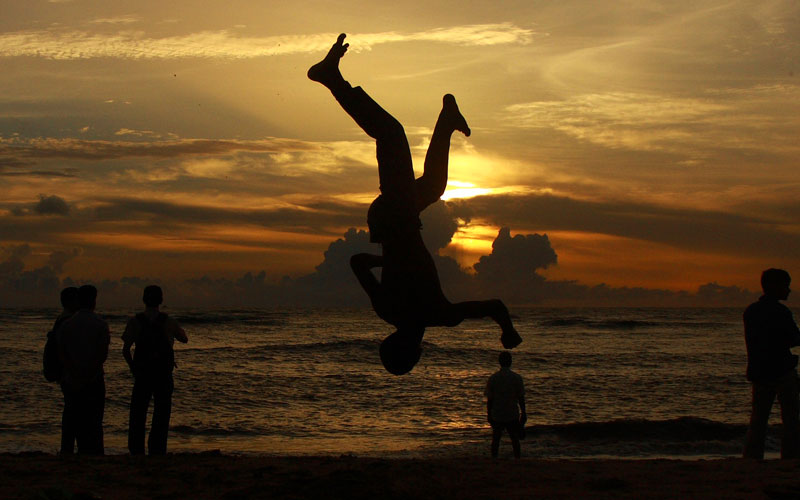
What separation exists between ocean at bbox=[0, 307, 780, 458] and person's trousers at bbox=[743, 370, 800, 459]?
681 cm

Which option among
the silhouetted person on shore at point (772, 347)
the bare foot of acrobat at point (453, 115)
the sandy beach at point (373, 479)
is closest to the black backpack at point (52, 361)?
the sandy beach at point (373, 479)

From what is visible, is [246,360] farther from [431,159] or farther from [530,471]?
[431,159]

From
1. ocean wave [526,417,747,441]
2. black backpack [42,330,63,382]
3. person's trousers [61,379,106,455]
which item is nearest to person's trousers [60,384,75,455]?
person's trousers [61,379,106,455]

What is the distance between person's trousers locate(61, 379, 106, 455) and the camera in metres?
9.54

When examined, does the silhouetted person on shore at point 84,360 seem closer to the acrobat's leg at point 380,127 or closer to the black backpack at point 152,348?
the black backpack at point 152,348

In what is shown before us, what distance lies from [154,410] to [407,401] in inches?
568

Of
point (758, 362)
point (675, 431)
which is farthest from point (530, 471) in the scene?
point (675, 431)

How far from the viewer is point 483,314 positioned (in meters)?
6.17

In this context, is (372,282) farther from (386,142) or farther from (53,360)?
(53,360)

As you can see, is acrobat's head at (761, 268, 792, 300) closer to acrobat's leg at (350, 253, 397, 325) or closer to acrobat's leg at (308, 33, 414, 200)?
acrobat's leg at (350, 253, 397, 325)

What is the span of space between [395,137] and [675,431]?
1554 cm

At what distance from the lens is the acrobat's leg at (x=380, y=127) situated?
5793 mm

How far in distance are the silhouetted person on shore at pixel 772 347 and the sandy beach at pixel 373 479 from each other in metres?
0.75

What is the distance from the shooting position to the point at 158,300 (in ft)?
31.4
